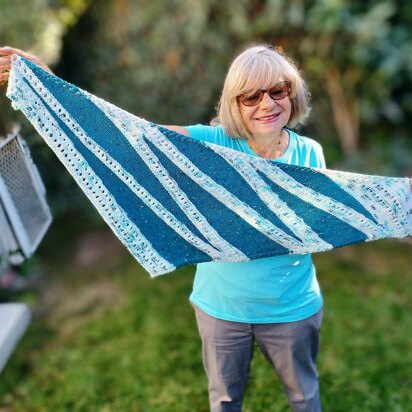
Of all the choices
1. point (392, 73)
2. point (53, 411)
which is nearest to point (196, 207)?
point (53, 411)

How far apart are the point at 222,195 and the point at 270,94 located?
13.4 inches

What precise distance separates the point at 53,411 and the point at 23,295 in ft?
4.04

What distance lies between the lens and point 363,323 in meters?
3.19

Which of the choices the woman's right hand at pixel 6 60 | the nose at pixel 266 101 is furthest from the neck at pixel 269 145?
the woman's right hand at pixel 6 60

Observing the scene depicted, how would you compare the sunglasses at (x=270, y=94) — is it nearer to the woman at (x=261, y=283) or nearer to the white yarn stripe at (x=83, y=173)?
the woman at (x=261, y=283)

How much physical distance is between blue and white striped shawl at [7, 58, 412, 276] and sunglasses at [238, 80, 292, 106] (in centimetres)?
16

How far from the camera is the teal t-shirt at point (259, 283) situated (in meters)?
1.74

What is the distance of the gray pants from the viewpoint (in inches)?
70.5

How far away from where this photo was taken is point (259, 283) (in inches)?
68.6

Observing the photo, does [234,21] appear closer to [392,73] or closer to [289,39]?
[289,39]

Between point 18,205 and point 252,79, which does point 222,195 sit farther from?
point 18,205

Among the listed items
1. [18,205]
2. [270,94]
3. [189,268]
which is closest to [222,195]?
[270,94]

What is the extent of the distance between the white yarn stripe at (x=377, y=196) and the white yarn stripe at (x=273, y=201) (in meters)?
0.17

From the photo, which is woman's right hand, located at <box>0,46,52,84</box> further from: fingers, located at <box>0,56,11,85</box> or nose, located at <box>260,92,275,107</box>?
nose, located at <box>260,92,275,107</box>
